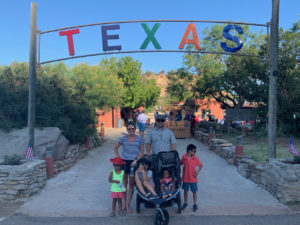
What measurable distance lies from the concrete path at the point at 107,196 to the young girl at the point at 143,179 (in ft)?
2.39

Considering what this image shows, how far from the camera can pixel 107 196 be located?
7012mm

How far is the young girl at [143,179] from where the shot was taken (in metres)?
5.30

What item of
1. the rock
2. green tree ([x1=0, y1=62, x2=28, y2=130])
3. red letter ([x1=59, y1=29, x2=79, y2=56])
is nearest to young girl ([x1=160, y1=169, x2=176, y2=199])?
the rock

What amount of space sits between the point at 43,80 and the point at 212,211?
339 inches

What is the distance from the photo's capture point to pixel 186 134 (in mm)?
17859

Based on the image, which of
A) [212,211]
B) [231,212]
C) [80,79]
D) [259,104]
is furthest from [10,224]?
[259,104]

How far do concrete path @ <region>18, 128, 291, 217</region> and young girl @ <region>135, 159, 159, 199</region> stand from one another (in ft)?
2.39

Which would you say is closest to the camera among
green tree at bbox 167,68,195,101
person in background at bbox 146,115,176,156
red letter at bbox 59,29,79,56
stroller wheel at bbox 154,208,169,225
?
stroller wheel at bbox 154,208,169,225

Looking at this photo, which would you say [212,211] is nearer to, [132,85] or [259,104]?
[259,104]

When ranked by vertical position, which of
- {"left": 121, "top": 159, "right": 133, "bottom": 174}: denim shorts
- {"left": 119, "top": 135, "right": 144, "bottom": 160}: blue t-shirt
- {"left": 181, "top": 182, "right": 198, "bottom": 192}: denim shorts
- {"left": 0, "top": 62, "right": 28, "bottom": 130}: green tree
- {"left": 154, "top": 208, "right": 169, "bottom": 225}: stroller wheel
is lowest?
{"left": 154, "top": 208, "right": 169, "bottom": 225}: stroller wheel

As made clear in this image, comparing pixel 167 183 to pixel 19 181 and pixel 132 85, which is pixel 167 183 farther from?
pixel 132 85

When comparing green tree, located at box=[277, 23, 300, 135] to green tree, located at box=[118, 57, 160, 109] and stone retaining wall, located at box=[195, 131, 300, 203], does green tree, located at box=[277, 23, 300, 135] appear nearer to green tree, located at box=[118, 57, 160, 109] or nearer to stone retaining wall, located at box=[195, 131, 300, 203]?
stone retaining wall, located at box=[195, 131, 300, 203]

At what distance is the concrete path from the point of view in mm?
5898

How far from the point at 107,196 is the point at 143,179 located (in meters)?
1.98
